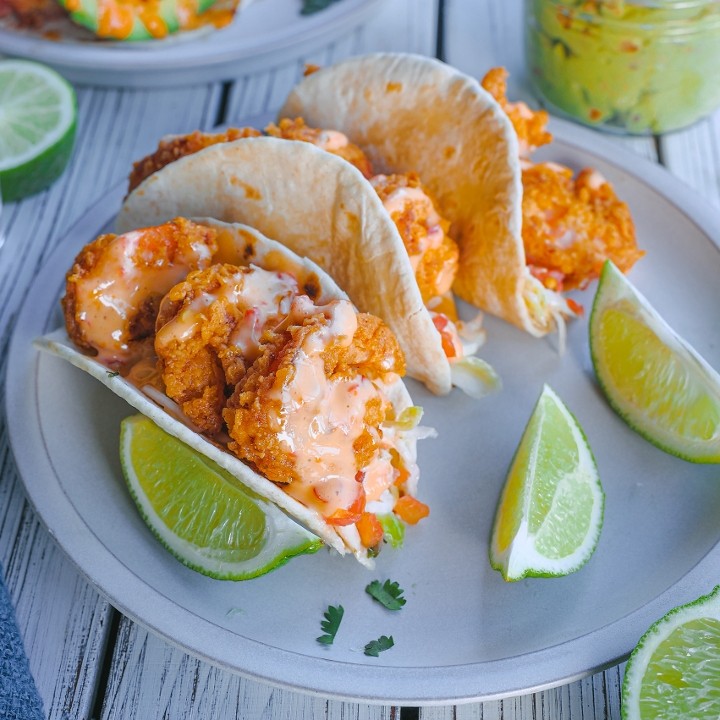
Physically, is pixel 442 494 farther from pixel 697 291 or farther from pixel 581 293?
pixel 697 291

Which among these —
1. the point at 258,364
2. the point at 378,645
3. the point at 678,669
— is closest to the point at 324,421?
the point at 258,364

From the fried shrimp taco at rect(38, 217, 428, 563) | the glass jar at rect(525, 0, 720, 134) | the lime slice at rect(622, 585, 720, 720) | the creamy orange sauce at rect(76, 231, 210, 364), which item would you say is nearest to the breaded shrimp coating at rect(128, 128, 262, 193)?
the fried shrimp taco at rect(38, 217, 428, 563)

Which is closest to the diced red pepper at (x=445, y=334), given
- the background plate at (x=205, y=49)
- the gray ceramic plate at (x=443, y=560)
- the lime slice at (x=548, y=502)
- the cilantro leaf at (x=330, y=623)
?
the gray ceramic plate at (x=443, y=560)

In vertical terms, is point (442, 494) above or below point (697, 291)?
below

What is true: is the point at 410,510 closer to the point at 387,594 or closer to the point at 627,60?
the point at 387,594

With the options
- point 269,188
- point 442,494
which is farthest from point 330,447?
point 269,188

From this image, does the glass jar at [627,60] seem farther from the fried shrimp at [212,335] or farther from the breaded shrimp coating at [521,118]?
the fried shrimp at [212,335]
